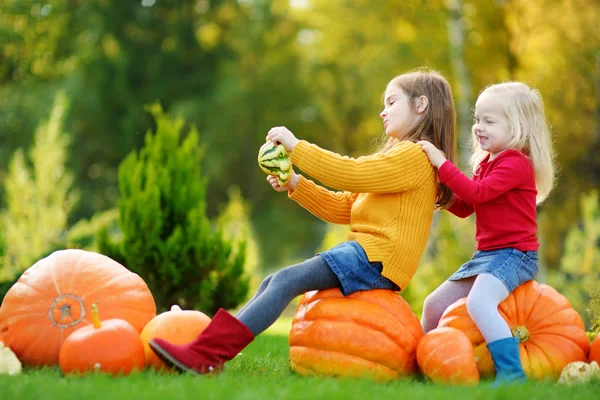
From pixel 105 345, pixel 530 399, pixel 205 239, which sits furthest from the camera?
pixel 205 239

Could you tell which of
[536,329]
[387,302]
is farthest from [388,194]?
[536,329]

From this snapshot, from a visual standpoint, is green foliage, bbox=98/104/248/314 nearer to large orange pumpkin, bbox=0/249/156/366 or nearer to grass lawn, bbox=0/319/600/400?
large orange pumpkin, bbox=0/249/156/366

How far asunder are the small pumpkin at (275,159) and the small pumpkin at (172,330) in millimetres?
917

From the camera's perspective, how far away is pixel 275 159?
4074 mm

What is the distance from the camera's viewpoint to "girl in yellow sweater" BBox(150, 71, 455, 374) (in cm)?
361

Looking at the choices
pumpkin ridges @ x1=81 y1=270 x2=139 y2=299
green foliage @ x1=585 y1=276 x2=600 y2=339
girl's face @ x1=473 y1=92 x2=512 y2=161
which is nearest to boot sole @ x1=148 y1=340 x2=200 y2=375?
pumpkin ridges @ x1=81 y1=270 x2=139 y2=299

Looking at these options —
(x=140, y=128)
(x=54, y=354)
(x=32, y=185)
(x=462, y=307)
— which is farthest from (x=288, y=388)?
(x=140, y=128)

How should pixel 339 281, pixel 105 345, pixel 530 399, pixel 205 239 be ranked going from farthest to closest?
pixel 205 239 → pixel 339 281 → pixel 105 345 → pixel 530 399

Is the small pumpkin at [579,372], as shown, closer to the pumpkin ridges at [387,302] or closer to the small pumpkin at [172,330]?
the pumpkin ridges at [387,302]

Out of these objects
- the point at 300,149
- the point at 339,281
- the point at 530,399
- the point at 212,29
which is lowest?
the point at 530,399

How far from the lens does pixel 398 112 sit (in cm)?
427

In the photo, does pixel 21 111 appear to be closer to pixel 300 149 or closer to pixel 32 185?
pixel 32 185

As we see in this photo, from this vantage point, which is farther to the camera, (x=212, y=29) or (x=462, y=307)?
(x=212, y=29)

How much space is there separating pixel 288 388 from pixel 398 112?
1898mm
